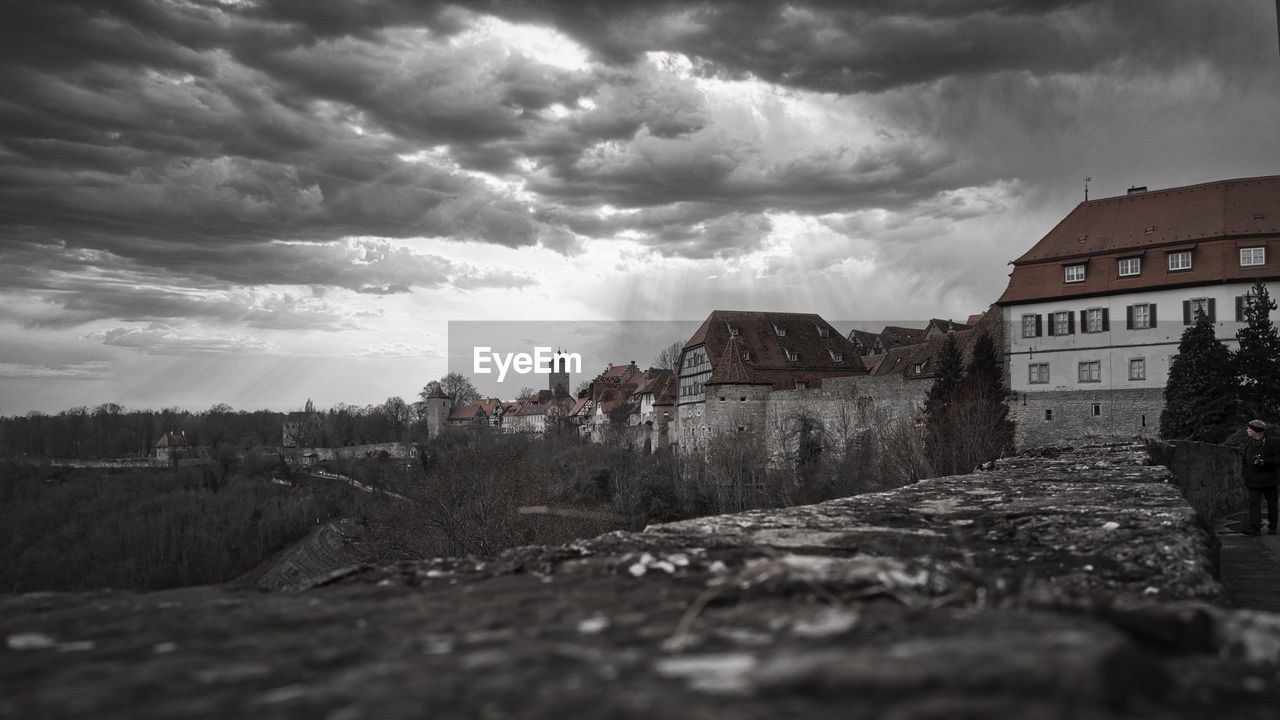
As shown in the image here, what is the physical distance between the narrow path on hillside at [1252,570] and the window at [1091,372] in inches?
1241

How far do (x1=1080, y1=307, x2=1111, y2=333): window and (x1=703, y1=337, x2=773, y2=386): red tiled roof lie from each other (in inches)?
695

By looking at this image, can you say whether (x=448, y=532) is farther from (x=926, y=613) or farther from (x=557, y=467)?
(x=926, y=613)

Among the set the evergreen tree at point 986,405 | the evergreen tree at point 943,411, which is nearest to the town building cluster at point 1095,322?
the evergreen tree at point 986,405

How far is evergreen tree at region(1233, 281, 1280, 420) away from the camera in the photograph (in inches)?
1161

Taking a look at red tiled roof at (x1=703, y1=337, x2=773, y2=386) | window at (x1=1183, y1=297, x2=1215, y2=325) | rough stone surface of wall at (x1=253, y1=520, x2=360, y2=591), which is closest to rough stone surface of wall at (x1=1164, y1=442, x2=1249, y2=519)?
window at (x1=1183, y1=297, x2=1215, y2=325)

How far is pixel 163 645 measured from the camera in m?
1.81

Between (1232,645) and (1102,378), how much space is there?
42.2 metres

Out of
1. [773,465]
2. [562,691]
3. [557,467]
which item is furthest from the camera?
[557,467]

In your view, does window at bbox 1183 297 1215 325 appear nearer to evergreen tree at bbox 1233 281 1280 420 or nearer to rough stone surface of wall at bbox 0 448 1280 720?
evergreen tree at bbox 1233 281 1280 420

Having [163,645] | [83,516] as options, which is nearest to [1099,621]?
[163,645]

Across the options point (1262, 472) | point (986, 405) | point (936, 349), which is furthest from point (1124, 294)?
point (1262, 472)

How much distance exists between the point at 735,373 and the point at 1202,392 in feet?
82.1

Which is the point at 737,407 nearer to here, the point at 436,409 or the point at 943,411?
the point at 943,411

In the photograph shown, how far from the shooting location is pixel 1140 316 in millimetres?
37875
